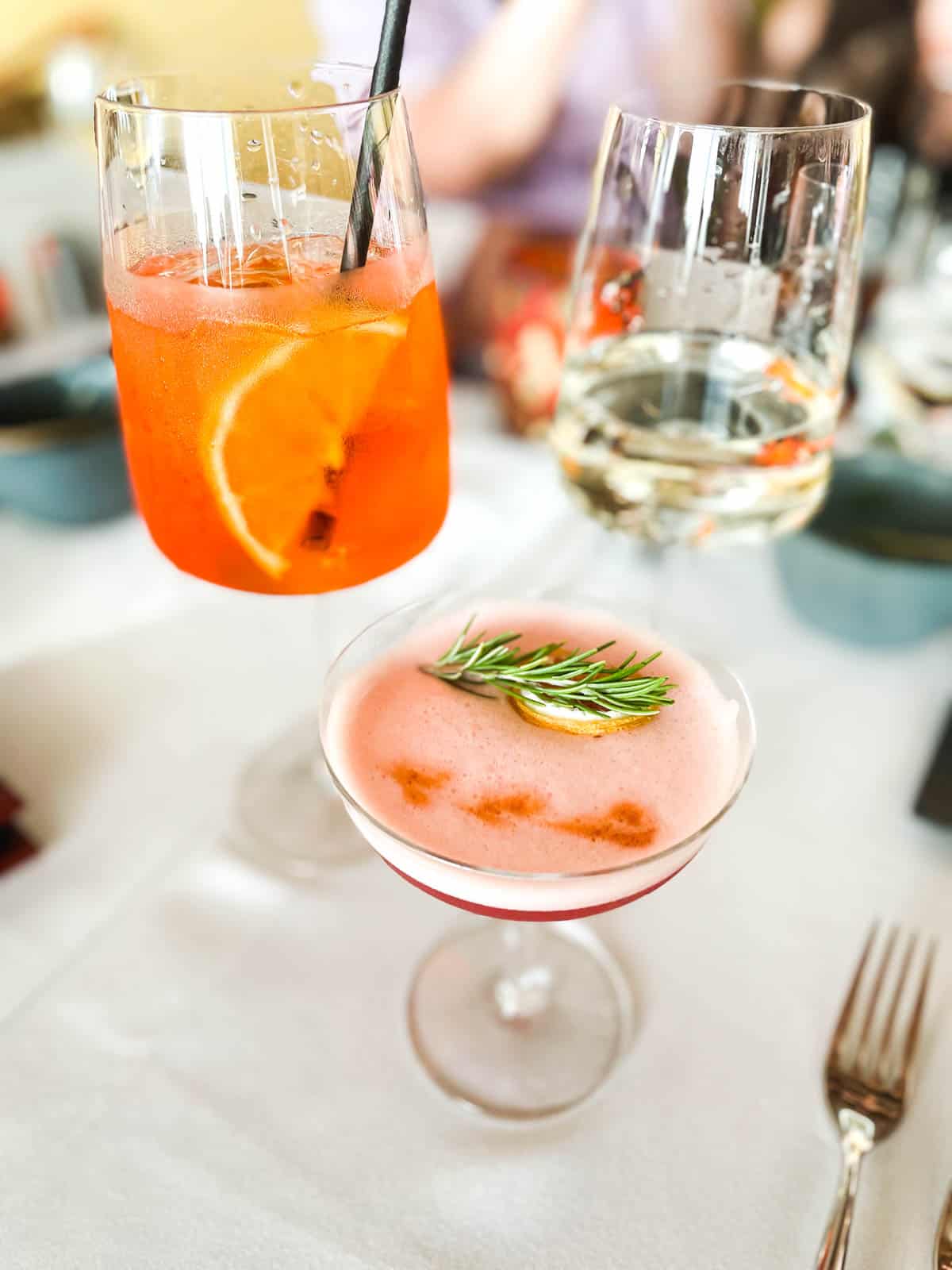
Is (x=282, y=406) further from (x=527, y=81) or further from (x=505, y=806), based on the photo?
(x=527, y=81)

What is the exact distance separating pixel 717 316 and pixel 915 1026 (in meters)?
0.49

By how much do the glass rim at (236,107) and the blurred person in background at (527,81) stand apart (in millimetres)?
926

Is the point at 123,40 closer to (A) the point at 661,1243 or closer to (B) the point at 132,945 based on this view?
(B) the point at 132,945

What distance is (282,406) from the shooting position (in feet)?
1.70

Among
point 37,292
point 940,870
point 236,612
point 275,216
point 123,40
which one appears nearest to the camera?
point 275,216

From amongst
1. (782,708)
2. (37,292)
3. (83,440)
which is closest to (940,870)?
(782,708)

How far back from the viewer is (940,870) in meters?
0.72

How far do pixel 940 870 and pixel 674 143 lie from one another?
0.55 meters

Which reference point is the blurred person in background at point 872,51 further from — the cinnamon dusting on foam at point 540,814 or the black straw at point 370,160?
the cinnamon dusting on foam at point 540,814

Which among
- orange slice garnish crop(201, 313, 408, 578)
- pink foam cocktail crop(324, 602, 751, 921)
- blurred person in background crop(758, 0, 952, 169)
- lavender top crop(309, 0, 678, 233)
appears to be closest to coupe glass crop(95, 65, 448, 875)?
orange slice garnish crop(201, 313, 408, 578)


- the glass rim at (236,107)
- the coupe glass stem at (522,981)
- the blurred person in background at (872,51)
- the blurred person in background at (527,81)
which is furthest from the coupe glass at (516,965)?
the blurred person in background at (872,51)

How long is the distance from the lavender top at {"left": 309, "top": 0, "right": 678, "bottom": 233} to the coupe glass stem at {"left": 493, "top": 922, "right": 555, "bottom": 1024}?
155cm

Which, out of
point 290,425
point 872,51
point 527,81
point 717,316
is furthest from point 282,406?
point 872,51

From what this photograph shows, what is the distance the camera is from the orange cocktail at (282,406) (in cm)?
51
